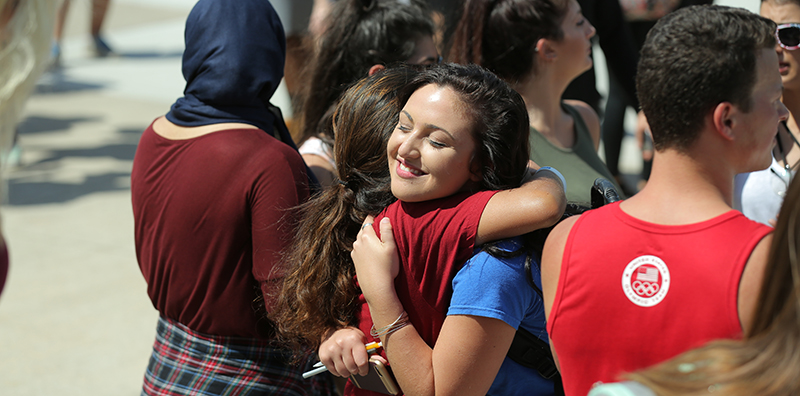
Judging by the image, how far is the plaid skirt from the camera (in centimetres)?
191

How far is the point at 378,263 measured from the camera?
4.95 feet

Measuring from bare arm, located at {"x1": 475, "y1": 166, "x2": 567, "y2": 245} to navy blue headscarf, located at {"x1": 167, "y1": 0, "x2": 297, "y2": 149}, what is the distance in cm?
82

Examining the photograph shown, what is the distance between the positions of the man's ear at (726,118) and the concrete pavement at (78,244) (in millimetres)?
1193

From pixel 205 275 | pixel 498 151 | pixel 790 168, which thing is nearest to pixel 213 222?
pixel 205 275

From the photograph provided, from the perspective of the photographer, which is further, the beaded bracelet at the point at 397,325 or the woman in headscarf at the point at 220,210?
the woman in headscarf at the point at 220,210

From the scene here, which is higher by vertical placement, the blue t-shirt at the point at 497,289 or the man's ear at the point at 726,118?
the man's ear at the point at 726,118

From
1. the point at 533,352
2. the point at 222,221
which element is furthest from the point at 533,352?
the point at 222,221

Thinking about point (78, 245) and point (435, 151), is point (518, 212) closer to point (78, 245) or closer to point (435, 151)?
point (435, 151)

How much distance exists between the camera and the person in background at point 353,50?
7.80ft

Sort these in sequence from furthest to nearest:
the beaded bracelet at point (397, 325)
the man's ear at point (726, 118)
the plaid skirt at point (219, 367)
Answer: the plaid skirt at point (219, 367) → the beaded bracelet at point (397, 325) → the man's ear at point (726, 118)

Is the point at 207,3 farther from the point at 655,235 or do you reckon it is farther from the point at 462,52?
the point at 655,235

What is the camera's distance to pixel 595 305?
1.29 m

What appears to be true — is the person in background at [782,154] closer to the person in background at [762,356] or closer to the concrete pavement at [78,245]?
the person in background at [762,356]

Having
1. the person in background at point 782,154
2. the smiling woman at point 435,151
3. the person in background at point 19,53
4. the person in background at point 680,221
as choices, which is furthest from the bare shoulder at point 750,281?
the person in background at point 19,53
